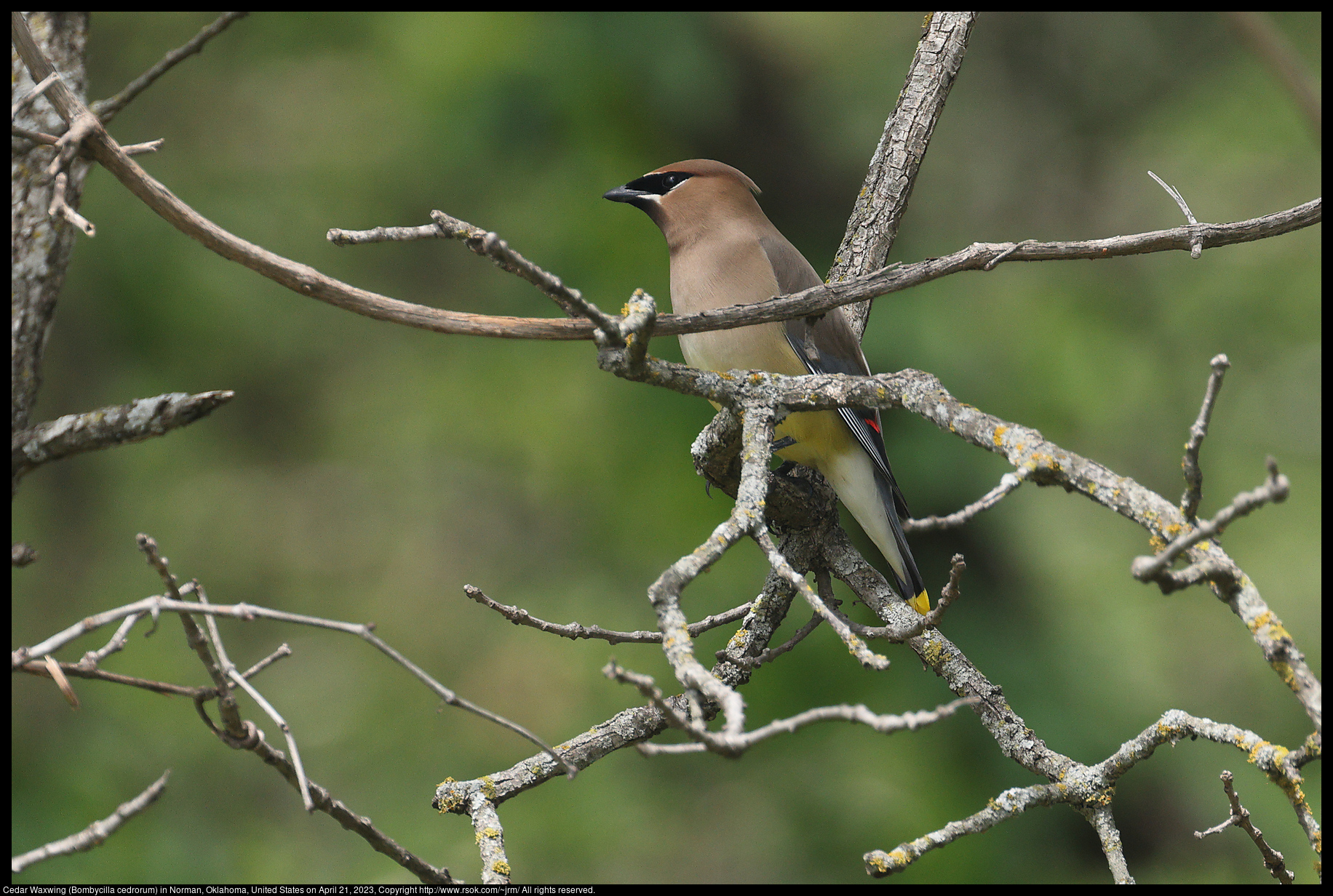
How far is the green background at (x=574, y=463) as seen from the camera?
4742 mm

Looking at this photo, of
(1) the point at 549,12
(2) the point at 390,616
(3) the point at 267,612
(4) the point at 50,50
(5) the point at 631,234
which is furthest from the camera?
(2) the point at 390,616

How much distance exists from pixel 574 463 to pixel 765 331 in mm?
2207

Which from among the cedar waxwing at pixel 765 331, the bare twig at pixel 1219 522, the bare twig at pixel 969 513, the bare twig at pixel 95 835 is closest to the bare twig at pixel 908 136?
the cedar waxwing at pixel 765 331

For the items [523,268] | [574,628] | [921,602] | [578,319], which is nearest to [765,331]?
[921,602]

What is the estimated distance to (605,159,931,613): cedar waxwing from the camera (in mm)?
3047

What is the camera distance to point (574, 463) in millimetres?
5172

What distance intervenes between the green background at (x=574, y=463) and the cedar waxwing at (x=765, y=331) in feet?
4.05

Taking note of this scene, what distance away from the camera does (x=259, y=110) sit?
19.9ft

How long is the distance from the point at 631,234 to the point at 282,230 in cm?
196

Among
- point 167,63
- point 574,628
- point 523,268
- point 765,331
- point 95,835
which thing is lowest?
point 95,835

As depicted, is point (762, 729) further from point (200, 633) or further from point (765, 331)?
point (765, 331)

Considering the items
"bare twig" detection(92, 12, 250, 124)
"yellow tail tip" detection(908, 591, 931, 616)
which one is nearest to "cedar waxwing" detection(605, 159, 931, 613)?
"yellow tail tip" detection(908, 591, 931, 616)
